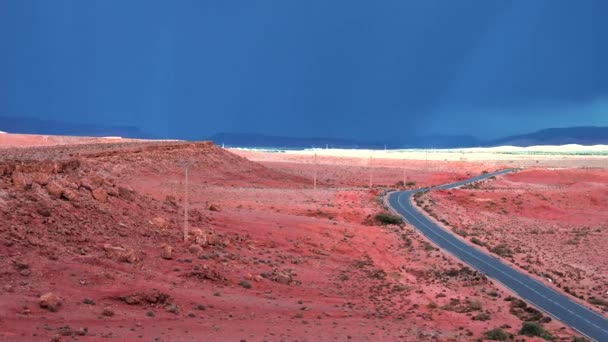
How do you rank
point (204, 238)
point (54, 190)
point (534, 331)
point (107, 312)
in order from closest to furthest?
point (107, 312), point (534, 331), point (54, 190), point (204, 238)

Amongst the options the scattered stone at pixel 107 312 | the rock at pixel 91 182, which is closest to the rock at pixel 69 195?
the rock at pixel 91 182

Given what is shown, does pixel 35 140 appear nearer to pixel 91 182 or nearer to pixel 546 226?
pixel 546 226

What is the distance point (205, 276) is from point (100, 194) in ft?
Result: 25.3

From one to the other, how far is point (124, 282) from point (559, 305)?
18.6m

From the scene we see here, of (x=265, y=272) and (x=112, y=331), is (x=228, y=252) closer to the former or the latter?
(x=265, y=272)

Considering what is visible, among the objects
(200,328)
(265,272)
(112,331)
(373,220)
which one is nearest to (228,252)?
(265,272)

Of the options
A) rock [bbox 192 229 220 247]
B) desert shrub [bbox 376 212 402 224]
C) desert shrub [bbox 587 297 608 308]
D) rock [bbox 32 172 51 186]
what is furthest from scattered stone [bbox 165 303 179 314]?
desert shrub [bbox 376 212 402 224]

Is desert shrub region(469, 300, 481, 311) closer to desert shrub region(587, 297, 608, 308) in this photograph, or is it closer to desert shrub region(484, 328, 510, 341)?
desert shrub region(484, 328, 510, 341)

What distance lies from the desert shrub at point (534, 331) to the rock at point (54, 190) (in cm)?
1949

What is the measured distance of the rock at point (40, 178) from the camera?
2931cm

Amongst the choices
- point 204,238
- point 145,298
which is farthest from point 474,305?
point 145,298

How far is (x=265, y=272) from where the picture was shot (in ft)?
100

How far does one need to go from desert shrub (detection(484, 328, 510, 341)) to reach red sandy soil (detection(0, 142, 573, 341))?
837 millimetres

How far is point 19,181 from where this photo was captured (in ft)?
92.7
